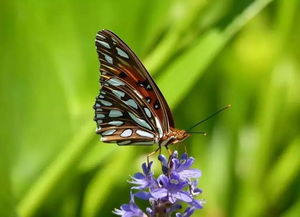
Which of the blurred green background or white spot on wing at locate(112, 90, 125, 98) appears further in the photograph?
the blurred green background

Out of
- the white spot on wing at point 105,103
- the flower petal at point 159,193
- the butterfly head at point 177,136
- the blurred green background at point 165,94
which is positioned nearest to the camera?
the flower petal at point 159,193

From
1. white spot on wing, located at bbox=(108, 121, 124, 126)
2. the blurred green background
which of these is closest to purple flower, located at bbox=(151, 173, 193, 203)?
white spot on wing, located at bbox=(108, 121, 124, 126)

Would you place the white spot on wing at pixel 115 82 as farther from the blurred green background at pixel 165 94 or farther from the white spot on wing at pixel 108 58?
the blurred green background at pixel 165 94

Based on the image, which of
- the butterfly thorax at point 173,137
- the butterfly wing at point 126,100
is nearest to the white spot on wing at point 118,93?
the butterfly wing at point 126,100

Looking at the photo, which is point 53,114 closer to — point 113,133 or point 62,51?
point 62,51

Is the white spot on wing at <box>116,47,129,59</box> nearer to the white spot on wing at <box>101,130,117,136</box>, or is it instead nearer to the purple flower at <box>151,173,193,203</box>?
the white spot on wing at <box>101,130,117,136</box>

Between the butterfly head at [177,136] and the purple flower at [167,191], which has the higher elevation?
the butterfly head at [177,136]

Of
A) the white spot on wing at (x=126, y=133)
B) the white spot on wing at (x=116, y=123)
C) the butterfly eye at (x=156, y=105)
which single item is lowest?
the white spot on wing at (x=126, y=133)

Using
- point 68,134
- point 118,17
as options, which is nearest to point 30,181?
point 68,134
